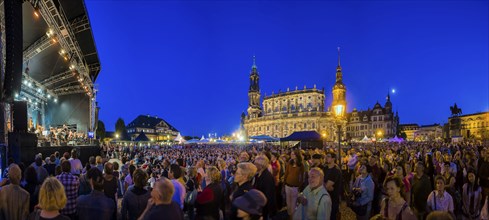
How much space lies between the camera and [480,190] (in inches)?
274

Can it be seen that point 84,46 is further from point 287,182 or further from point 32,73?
point 287,182

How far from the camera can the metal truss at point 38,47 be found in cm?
1828

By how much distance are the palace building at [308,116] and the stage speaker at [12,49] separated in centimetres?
8678

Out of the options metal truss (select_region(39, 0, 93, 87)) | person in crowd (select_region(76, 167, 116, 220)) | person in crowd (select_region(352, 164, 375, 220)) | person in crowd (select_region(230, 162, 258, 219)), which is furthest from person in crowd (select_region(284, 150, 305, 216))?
metal truss (select_region(39, 0, 93, 87))

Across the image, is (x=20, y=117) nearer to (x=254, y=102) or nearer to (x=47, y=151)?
(x=47, y=151)

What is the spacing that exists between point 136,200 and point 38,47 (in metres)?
18.2

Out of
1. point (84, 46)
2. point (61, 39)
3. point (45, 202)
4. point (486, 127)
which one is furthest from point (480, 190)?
point (486, 127)

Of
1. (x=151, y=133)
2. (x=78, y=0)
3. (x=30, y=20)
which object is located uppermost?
(x=78, y=0)

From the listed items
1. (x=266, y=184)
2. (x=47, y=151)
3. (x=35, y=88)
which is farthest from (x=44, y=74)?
(x=266, y=184)

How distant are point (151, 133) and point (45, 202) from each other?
4694 inches

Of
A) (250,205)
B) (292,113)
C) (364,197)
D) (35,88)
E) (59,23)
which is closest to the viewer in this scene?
(250,205)

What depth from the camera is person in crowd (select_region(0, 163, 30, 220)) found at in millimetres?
4613

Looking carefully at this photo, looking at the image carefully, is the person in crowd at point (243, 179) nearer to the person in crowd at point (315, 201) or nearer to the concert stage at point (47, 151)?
the person in crowd at point (315, 201)

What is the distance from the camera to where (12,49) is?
36.8 feet
